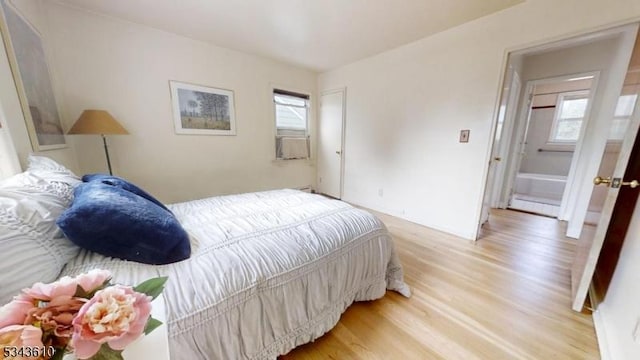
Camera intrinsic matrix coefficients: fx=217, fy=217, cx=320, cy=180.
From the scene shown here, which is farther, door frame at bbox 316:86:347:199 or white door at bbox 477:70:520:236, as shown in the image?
door frame at bbox 316:86:347:199

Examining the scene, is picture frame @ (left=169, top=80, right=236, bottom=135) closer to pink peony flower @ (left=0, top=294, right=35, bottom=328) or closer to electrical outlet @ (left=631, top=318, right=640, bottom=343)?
pink peony flower @ (left=0, top=294, right=35, bottom=328)

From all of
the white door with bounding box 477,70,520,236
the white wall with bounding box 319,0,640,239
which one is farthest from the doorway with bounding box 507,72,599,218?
the white wall with bounding box 319,0,640,239

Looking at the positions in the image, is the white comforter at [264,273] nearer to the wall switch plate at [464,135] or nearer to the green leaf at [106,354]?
the green leaf at [106,354]

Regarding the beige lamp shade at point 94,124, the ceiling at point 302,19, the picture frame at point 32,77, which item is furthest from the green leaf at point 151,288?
the ceiling at point 302,19

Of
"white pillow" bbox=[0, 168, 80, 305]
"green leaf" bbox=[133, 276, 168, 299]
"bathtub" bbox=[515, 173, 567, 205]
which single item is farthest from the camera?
"bathtub" bbox=[515, 173, 567, 205]

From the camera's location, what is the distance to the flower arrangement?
343mm

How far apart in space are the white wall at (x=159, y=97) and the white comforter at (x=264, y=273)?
1384 mm

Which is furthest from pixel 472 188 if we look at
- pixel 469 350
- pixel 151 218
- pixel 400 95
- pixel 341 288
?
pixel 151 218

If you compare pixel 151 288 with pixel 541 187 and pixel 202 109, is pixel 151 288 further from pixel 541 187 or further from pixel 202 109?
pixel 541 187

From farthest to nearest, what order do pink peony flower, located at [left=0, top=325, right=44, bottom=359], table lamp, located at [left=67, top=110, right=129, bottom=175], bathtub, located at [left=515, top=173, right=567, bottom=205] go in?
1. bathtub, located at [left=515, top=173, right=567, bottom=205]
2. table lamp, located at [left=67, top=110, right=129, bottom=175]
3. pink peony flower, located at [left=0, top=325, right=44, bottom=359]

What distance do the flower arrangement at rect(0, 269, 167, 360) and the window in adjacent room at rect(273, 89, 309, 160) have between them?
11.1ft

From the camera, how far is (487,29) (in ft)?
7.11

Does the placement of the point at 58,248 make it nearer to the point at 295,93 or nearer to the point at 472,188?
the point at 472,188

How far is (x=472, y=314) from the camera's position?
148 cm
